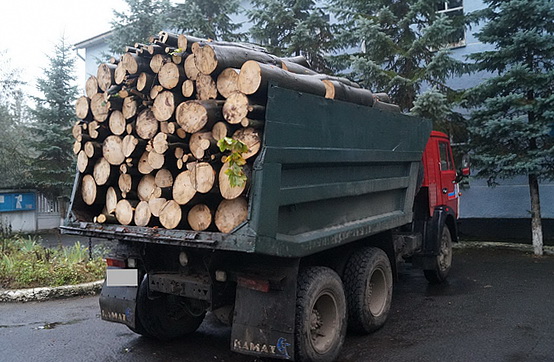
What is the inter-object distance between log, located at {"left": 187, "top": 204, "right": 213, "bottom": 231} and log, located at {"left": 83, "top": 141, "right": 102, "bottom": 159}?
4.25 feet

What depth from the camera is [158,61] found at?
4.20 m

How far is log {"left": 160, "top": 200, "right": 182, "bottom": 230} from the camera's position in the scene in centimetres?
388

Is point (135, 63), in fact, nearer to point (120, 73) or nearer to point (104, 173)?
point (120, 73)

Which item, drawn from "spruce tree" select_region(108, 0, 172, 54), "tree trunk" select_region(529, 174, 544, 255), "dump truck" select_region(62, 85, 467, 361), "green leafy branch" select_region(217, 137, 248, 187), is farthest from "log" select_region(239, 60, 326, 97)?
"spruce tree" select_region(108, 0, 172, 54)

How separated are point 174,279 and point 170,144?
4.12 feet

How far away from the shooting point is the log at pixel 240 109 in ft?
11.9

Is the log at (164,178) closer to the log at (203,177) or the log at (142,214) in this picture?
the log at (142,214)

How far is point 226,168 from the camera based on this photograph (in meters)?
3.64

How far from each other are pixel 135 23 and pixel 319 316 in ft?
42.2

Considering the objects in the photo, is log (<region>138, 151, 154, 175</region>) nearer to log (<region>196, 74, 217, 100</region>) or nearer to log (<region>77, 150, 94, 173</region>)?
log (<region>77, 150, 94, 173</region>)

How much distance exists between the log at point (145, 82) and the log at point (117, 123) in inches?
14.3

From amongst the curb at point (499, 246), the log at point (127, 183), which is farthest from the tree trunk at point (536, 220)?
the log at point (127, 183)

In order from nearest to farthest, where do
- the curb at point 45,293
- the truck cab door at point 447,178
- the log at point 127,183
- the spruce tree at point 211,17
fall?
the log at point 127,183 < the curb at point 45,293 < the truck cab door at point 447,178 < the spruce tree at point 211,17

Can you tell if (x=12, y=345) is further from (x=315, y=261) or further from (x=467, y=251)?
(x=467, y=251)
